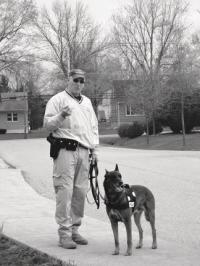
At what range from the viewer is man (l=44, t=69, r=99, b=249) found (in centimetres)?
728

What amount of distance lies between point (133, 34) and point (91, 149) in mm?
57790

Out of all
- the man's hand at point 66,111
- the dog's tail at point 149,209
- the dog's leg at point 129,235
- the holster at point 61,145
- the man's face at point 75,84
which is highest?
the man's face at point 75,84

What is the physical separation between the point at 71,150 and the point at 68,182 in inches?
15.1

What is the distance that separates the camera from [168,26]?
6625cm

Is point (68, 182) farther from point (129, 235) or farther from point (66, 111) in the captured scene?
point (129, 235)

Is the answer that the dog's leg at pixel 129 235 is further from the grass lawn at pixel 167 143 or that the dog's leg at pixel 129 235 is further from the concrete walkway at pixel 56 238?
the grass lawn at pixel 167 143

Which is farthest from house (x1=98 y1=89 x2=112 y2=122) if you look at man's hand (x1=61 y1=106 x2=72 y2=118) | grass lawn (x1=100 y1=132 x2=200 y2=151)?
man's hand (x1=61 y1=106 x2=72 y2=118)

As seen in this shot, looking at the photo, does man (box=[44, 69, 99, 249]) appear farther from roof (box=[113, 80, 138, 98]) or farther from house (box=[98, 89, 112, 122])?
house (box=[98, 89, 112, 122])

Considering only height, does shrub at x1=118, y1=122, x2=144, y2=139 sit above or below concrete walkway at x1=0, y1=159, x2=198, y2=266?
below

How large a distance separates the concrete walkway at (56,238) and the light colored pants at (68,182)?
0.34m

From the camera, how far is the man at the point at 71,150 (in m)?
7.28

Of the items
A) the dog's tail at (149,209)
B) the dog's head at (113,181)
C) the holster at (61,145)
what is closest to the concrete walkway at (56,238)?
the dog's tail at (149,209)

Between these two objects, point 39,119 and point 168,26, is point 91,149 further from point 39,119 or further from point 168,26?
point 39,119

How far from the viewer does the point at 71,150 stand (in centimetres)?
735
